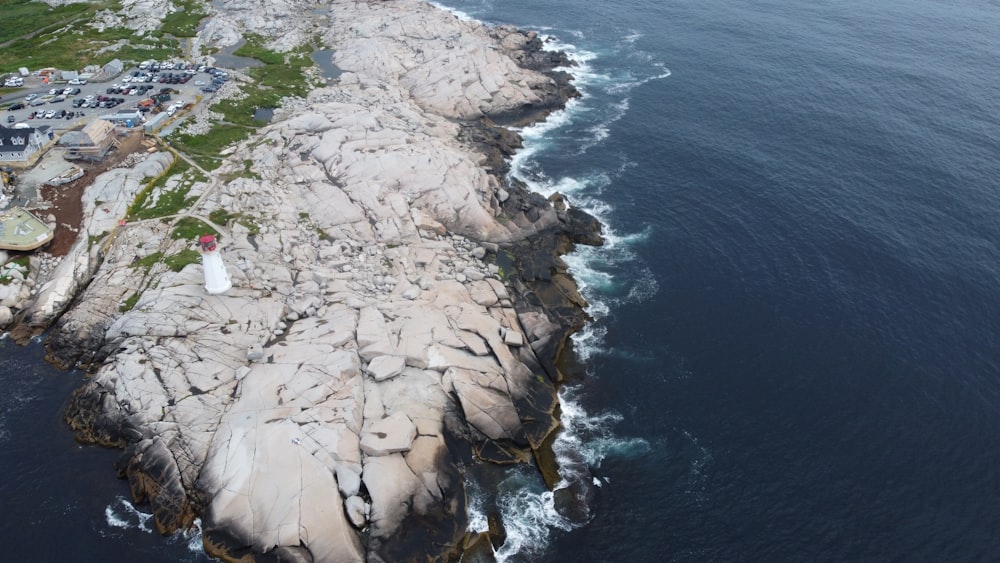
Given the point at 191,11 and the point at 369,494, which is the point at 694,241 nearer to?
the point at 369,494

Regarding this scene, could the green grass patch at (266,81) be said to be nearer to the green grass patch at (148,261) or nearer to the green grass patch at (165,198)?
the green grass patch at (165,198)

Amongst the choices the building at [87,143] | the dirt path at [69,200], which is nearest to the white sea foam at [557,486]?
the dirt path at [69,200]

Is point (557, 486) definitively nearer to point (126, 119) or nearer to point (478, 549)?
point (478, 549)

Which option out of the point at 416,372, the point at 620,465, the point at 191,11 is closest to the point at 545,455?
the point at 620,465

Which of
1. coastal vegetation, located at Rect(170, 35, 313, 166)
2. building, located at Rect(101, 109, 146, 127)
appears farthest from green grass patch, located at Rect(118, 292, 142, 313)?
building, located at Rect(101, 109, 146, 127)

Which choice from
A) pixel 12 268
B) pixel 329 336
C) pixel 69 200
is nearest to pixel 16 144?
pixel 69 200

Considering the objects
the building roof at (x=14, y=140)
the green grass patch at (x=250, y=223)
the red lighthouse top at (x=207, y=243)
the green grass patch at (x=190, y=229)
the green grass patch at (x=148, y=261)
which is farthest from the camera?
the building roof at (x=14, y=140)
